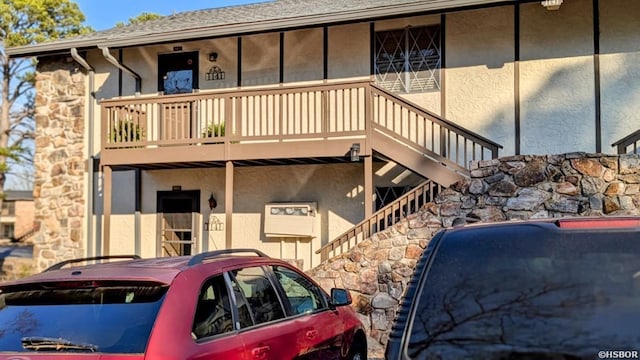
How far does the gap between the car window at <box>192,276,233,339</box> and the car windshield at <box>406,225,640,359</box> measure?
1366mm

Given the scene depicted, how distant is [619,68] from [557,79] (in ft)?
3.34

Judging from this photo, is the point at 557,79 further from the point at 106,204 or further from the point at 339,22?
the point at 106,204

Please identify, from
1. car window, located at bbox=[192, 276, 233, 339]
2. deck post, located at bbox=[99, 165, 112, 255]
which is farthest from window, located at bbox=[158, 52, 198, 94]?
car window, located at bbox=[192, 276, 233, 339]

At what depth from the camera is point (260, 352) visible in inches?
138

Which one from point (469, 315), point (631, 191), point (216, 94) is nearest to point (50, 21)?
point (216, 94)

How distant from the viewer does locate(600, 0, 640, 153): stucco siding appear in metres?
9.98

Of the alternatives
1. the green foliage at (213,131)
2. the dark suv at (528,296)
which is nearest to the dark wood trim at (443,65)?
the green foliage at (213,131)

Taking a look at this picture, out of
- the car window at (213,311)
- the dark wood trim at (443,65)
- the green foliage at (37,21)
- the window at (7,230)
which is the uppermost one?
the green foliage at (37,21)

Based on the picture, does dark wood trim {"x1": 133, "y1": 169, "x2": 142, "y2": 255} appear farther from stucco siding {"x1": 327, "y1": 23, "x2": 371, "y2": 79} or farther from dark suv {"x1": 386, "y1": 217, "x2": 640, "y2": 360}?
dark suv {"x1": 386, "y1": 217, "x2": 640, "y2": 360}

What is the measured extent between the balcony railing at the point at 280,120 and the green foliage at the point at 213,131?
0.02m

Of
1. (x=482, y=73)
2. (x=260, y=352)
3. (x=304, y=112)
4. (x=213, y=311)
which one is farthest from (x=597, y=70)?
(x=213, y=311)

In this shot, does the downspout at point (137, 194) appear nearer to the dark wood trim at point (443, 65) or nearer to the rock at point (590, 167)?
the dark wood trim at point (443, 65)

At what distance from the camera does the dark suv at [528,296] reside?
2.18 m

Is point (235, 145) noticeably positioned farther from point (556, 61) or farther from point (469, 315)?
point (469, 315)
